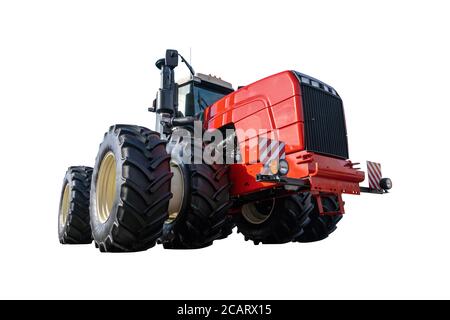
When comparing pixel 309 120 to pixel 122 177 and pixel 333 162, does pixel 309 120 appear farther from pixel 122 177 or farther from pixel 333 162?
pixel 122 177

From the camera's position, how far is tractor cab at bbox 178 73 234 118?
6.64m

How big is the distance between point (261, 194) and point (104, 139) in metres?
2.32

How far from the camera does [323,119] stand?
4.89 meters

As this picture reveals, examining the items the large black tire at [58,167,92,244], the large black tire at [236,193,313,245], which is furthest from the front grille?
the large black tire at [58,167,92,244]

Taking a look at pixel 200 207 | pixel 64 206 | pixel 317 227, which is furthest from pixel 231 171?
pixel 64 206

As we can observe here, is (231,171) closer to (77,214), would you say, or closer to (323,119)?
(323,119)

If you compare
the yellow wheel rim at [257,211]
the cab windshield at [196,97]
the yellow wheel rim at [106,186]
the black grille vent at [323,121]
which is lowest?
the yellow wheel rim at [257,211]

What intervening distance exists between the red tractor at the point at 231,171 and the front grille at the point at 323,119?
1 cm

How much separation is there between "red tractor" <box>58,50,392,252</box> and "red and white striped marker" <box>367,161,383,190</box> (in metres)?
0.01

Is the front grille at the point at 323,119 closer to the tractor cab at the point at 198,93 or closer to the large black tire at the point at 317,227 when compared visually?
the large black tire at the point at 317,227

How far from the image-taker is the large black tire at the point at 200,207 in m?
5.00

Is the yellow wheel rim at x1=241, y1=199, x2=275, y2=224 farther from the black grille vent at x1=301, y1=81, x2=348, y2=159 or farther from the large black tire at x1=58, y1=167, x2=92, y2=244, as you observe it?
the large black tire at x1=58, y1=167, x2=92, y2=244

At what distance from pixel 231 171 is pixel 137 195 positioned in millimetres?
1700

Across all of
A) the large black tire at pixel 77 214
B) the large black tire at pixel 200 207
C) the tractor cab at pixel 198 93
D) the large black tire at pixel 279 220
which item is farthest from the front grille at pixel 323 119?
the large black tire at pixel 77 214
